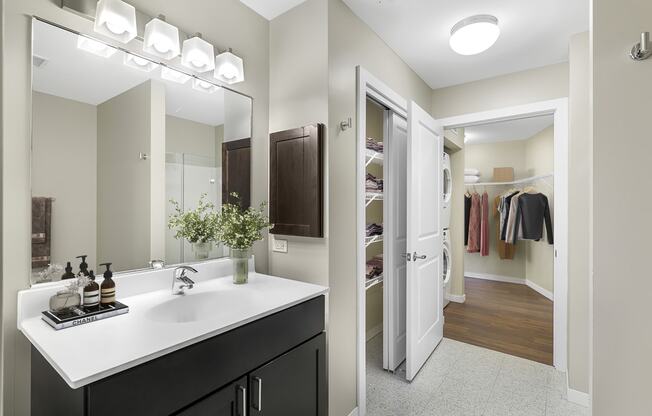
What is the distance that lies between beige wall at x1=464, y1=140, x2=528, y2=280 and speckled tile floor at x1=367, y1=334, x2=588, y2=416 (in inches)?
126

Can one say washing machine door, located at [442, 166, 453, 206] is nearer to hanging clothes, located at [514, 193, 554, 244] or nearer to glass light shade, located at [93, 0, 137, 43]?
hanging clothes, located at [514, 193, 554, 244]

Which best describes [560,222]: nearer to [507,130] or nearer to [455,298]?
[455,298]

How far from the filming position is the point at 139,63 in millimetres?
1417

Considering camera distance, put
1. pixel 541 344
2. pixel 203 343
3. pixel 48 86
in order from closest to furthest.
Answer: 1. pixel 203 343
2. pixel 48 86
3. pixel 541 344

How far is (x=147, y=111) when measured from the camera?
1.47 meters

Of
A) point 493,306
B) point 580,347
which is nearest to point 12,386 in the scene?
point 580,347

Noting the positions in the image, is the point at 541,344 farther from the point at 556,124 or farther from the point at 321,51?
the point at 321,51

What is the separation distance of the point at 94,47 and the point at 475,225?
583 centimetres

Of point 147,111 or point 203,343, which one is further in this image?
point 147,111

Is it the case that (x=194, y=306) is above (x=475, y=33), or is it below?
below

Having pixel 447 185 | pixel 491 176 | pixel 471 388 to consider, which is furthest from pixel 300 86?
pixel 491 176

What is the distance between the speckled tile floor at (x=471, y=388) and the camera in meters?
2.01

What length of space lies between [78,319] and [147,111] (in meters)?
0.96

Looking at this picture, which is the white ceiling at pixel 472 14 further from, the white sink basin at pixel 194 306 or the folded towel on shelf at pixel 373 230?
the white sink basin at pixel 194 306
